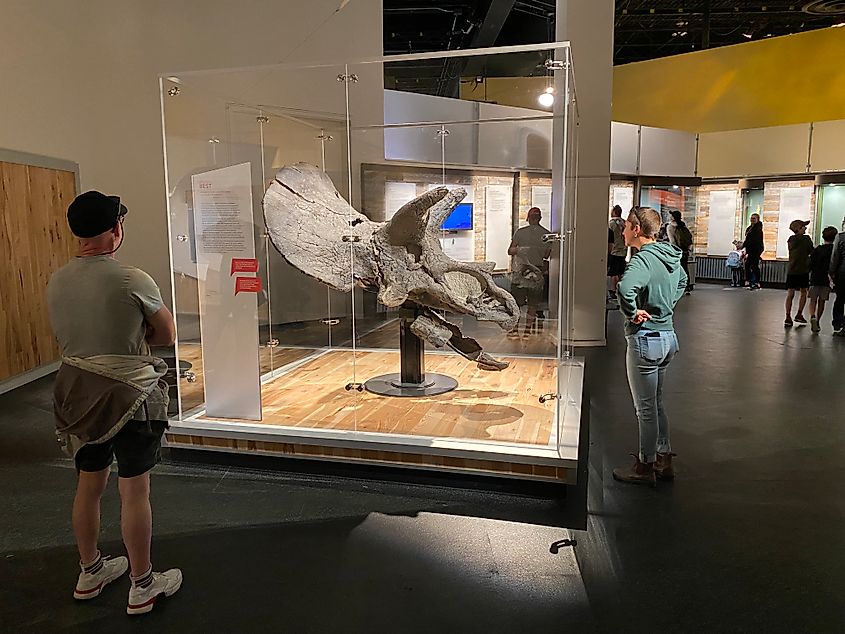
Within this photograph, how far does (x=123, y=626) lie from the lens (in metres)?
2.42

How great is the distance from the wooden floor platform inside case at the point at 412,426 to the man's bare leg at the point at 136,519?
1.44 meters

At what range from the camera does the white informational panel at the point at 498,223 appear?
474cm

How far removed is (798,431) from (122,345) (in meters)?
4.39

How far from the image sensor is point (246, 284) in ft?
13.6

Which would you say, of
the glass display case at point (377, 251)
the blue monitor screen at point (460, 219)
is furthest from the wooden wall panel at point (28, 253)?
the blue monitor screen at point (460, 219)

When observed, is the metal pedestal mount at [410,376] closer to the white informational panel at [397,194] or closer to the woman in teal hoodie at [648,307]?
the white informational panel at [397,194]

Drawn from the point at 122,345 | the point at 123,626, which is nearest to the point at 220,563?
the point at 123,626

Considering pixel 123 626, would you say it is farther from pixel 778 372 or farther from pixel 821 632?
pixel 778 372

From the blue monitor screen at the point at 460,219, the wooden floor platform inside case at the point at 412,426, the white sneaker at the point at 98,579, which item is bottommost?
the white sneaker at the point at 98,579

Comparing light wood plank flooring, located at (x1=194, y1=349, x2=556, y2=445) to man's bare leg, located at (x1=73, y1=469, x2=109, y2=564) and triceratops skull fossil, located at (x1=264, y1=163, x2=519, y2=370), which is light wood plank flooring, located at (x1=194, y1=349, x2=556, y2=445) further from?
man's bare leg, located at (x1=73, y1=469, x2=109, y2=564)

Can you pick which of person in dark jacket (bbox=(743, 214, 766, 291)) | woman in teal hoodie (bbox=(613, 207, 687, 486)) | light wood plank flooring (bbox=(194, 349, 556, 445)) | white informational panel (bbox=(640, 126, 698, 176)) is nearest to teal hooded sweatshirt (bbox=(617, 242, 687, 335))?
woman in teal hoodie (bbox=(613, 207, 687, 486))

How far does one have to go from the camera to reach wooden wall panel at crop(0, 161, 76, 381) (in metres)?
5.92

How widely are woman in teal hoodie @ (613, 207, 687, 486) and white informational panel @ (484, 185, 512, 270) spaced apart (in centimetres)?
126

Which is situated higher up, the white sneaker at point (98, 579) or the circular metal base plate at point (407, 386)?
the circular metal base plate at point (407, 386)
